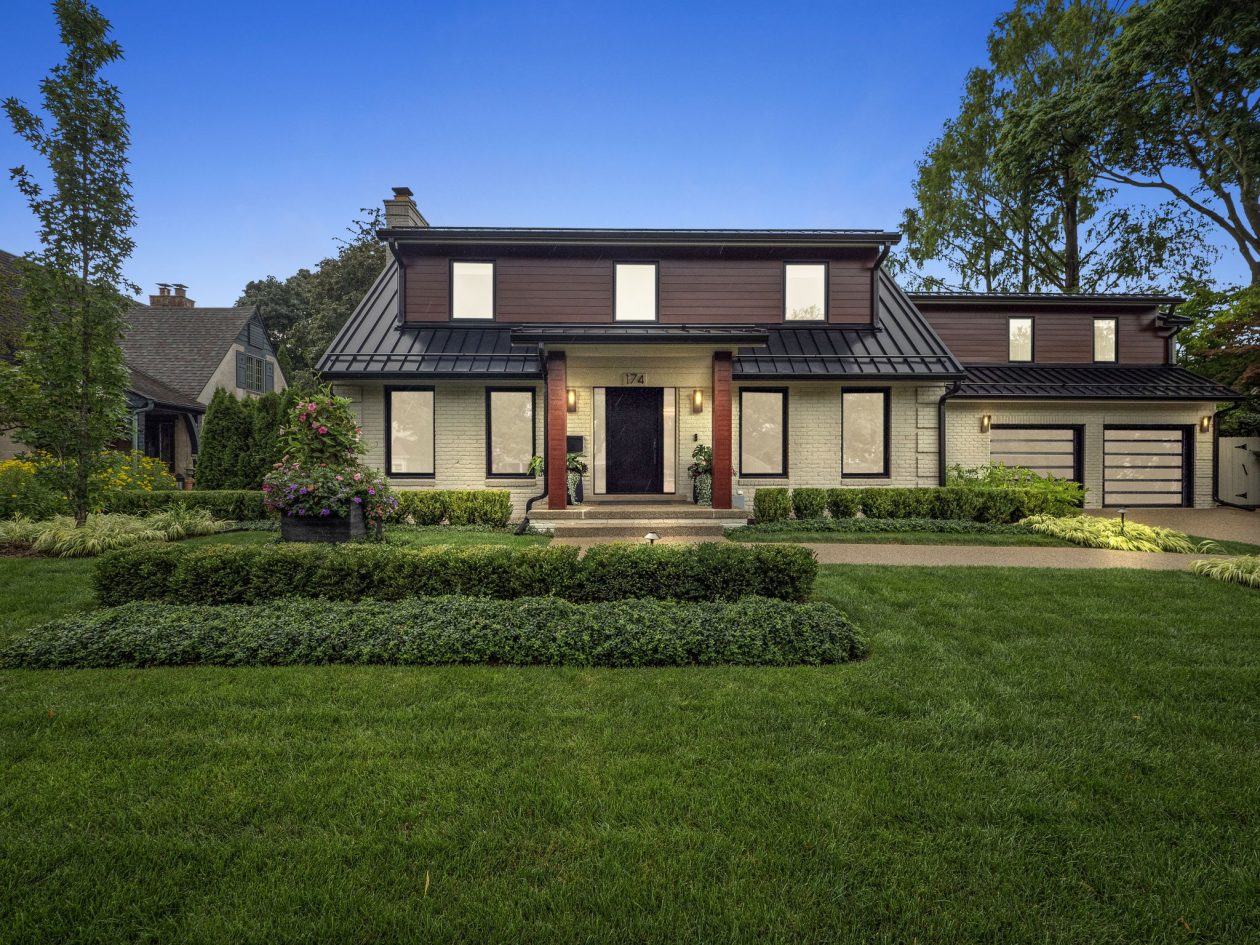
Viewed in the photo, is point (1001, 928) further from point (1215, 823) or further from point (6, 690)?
point (6, 690)

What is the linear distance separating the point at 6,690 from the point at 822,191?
33576 mm

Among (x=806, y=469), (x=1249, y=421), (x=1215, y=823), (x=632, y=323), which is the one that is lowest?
(x=1215, y=823)

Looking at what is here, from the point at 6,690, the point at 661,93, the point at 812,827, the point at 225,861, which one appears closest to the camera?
the point at 225,861

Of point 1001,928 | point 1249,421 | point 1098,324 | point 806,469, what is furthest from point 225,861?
point 1249,421

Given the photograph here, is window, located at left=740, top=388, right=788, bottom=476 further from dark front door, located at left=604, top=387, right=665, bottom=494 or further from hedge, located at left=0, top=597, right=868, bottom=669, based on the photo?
hedge, located at left=0, top=597, right=868, bottom=669

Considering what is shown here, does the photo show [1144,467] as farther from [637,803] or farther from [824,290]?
[637,803]

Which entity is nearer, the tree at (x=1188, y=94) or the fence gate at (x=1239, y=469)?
the tree at (x=1188, y=94)

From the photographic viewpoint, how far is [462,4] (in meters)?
16.1

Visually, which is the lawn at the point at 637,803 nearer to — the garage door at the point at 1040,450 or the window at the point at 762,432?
the window at the point at 762,432

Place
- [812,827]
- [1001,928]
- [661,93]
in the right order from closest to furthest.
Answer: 1. [1001,928]
2. [812,827]
3. [661,93]

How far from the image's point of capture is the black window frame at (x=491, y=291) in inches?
495

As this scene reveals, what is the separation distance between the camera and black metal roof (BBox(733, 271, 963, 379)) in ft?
38.1

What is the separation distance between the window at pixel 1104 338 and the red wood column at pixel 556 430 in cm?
1417

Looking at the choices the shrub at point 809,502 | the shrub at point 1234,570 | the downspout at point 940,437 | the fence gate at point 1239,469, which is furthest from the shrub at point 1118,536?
the fence gate at point 1239,469
